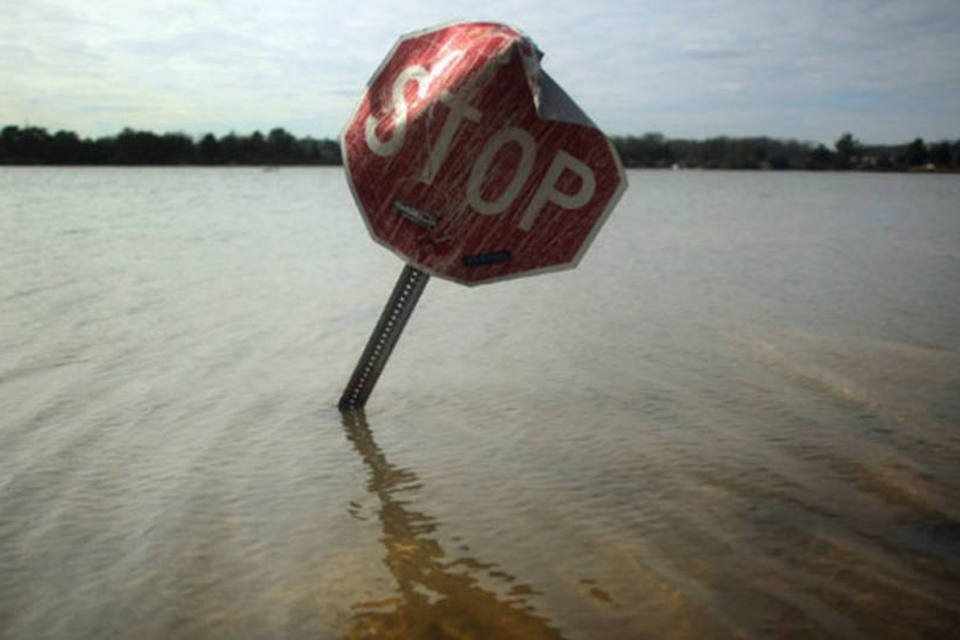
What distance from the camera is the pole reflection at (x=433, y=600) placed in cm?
306

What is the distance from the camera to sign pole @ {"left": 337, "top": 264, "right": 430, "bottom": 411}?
4.71 meters

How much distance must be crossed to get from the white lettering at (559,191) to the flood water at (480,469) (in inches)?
61.5

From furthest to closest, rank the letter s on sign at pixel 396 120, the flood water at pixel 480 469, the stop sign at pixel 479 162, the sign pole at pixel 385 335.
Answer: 1. the sign pole at pixel 385 335
2. the letter s on sign at pixel 396 120
3. the stop sign at pixel 479 162
4. the flood water at pixel 480 469

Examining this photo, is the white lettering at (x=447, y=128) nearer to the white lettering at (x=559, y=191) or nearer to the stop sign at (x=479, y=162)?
the stop sign at (x=479, y=162)

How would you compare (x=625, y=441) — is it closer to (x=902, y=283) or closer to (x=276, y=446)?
(x=276, y=446)

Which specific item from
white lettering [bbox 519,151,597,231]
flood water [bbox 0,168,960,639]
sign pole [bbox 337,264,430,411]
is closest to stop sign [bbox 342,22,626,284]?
white lettering [bbox 519,151,597,231]

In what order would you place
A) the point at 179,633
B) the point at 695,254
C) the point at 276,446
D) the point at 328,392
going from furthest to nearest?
the point at 695,254 < the point at 328,392 < the point at 276,446 < the point at 179,633

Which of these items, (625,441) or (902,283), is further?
(902,283)

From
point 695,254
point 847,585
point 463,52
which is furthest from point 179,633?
point 695,254

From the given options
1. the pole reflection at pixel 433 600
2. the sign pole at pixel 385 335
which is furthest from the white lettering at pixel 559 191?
the pole reflection at pixel 433 600

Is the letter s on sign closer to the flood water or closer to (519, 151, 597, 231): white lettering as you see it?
(519, 151, 597, 231): white lettering

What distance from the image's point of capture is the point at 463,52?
4.19 metres

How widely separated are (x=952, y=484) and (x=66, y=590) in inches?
182

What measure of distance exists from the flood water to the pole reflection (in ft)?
0.05
